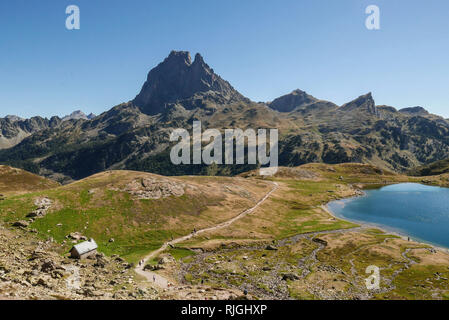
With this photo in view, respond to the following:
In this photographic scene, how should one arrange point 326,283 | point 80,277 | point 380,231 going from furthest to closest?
point 380,231
point 326,283
point 80,277

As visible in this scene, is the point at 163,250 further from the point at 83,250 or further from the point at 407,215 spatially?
the point at 407,215

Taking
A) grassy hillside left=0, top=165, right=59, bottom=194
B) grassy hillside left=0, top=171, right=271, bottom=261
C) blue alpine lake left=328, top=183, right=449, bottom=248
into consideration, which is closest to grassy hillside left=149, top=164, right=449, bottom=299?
grassy hillside left=0, top=171, right=271, bottom=261

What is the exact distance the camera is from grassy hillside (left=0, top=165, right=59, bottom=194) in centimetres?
13600

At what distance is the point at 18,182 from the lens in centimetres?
14750

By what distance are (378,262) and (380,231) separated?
153 ft

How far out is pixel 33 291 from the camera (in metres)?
34.0

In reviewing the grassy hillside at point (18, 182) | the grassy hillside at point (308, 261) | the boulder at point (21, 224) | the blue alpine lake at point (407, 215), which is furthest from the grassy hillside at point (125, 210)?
the blue alpine lake at point (407, 215)

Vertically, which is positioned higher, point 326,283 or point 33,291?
point 33,291

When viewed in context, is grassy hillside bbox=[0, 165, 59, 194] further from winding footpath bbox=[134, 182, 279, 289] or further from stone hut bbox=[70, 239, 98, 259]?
winding footpath bbox=[134, 182, 279, 289]

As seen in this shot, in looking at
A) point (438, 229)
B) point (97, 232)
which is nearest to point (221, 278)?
point (97, 232)

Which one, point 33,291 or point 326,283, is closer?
point 33,291
